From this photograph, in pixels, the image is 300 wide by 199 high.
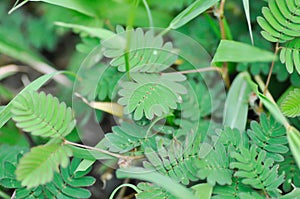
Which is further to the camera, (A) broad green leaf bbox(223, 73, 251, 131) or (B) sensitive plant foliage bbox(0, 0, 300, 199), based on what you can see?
(A) broad green leaf bbox(223, 73, 251, 131)

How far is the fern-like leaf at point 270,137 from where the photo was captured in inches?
50.8

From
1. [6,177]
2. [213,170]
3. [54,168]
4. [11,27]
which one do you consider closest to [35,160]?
[54,168]

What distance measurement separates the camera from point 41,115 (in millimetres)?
1194

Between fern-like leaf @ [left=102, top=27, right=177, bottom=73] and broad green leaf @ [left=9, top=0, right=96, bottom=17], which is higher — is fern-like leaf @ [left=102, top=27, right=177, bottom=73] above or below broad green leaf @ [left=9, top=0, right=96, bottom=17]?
below

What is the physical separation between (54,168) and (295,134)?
0.63 m

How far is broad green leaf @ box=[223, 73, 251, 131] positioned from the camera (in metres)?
1.47

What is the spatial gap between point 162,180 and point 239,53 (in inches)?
16.1

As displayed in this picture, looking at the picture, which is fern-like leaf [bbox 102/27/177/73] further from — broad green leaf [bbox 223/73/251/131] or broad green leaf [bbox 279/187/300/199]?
broad green leaf [bbox 279/187/300/199]

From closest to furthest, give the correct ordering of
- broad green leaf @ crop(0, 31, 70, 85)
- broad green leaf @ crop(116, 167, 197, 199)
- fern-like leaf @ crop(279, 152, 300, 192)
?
broad green leaf @ crop(116, 167, 197, 199) < fern-like leaf @ crop(279, 152, 300, 192) < broad green leaf @ crop(0, 31, 70, 85)

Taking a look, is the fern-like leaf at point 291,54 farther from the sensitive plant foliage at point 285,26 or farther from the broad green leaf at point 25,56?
the broad green leaf at point 25,56

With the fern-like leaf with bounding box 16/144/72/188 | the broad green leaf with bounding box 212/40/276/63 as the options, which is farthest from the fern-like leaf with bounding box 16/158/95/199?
the broad green leaf with bounding box 212/40/276/63

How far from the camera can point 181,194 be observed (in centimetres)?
108

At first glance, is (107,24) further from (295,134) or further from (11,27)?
(295,134)

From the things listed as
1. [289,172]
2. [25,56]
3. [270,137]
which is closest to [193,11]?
[270,137]
